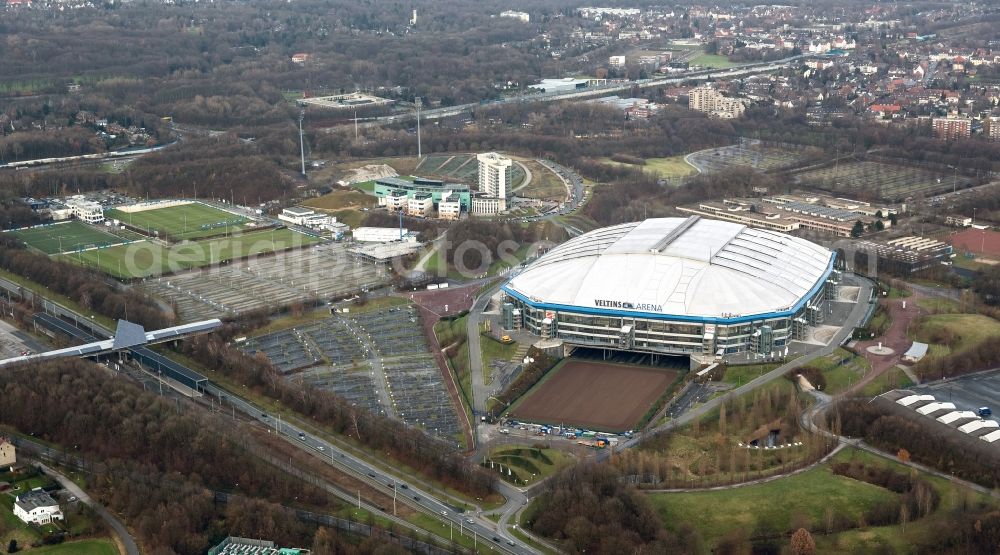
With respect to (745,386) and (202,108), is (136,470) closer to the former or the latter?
(745,386)

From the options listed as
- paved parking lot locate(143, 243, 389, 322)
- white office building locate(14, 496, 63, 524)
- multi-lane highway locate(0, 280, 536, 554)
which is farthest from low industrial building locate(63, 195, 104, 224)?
white office building locate(14, 496, 63, 524)

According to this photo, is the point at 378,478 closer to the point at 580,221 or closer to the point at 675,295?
the point at 675,295

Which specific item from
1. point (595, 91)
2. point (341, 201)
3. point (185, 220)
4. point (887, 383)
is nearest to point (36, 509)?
point (887, 383)

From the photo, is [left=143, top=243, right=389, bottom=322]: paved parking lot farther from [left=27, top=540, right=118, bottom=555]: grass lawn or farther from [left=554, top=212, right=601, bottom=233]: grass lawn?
[left=27, top=540, right=118, bottom=555]: grass lawn

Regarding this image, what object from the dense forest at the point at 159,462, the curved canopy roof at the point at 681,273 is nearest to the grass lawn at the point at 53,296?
the dense forest at the point at 159,462

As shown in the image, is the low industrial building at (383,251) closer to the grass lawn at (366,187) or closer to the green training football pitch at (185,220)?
the green training football pitch at (185,220)

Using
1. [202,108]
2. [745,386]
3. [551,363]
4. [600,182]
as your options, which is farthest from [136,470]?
[202,108]
